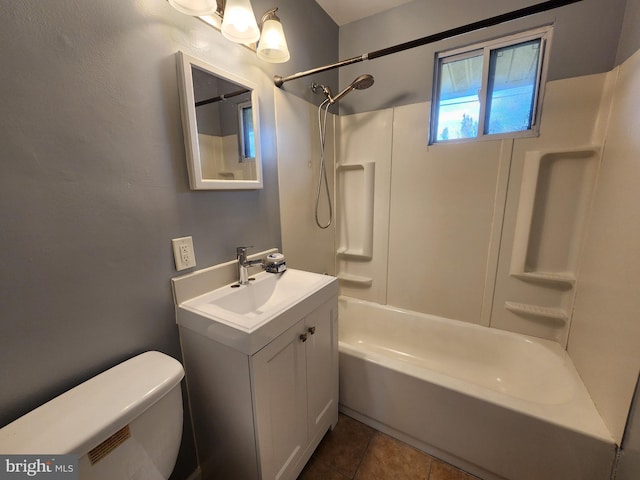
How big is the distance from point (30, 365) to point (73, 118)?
26.9 inches

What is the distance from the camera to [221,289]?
116 centimetres

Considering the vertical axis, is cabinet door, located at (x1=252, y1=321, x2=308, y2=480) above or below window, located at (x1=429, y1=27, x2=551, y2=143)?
below

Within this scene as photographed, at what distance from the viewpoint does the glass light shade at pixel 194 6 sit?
835mm

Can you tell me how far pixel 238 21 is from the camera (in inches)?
38.1

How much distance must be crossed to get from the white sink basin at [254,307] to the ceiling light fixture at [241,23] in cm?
104

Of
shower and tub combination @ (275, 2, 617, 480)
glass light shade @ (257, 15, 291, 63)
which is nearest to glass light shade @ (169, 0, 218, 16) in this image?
glass light shade @ (257, 15, 291, 63)

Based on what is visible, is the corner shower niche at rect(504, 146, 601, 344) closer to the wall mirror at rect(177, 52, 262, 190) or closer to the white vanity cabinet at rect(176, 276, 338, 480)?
the white vanity cabinet at rect(176, 276, 338, 480)

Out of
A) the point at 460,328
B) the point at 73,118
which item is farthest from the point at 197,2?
the point at 460,328

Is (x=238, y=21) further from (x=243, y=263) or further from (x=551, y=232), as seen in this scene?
(x=551, y=232)

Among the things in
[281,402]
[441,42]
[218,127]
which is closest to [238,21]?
[218,127]

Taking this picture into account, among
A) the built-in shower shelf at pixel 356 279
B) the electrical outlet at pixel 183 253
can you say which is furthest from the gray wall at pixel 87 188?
the built-in shower shelf at pixel 356 279

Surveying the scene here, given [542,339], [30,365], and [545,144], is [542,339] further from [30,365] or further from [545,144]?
[30,365]

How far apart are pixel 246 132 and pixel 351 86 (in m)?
0.75

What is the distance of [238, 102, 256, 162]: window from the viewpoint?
3.96 feet
